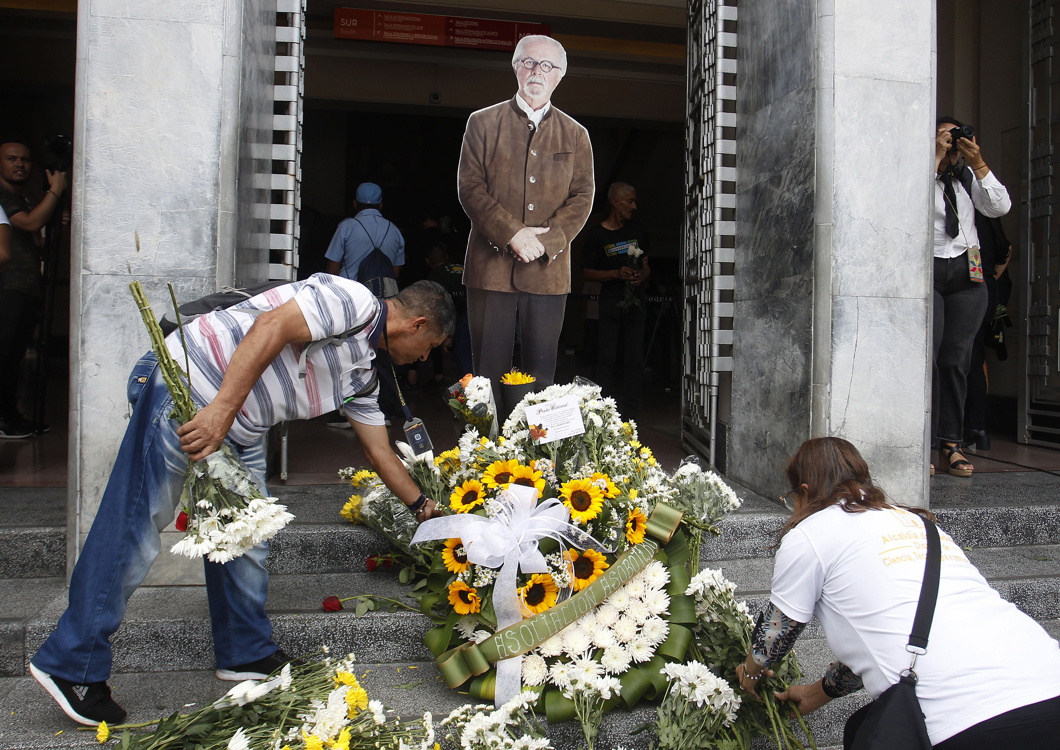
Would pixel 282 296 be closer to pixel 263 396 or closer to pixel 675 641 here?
pixel 263 396

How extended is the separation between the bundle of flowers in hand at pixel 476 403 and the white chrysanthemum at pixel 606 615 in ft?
3.21

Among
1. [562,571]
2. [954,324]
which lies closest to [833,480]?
[562,571]

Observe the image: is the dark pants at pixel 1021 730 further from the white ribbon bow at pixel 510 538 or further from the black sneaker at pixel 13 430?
the black sneaker at pixel 13 430

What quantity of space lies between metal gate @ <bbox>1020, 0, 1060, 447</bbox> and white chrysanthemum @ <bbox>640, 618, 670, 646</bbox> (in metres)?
4.93

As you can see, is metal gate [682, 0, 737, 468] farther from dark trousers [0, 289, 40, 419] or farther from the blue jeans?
dark trousers [0, 289, 40, 419]

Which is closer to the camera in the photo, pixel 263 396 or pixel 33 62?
pixel 263 396

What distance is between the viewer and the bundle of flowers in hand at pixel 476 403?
321cm

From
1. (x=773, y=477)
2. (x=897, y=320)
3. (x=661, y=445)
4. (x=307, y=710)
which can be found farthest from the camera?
(x=661, y=445)

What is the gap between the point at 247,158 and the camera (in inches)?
142

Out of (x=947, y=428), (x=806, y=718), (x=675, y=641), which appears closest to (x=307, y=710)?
(x=675, y=641)

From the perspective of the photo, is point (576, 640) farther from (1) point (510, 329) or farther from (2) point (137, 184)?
(2) point (137, 184)

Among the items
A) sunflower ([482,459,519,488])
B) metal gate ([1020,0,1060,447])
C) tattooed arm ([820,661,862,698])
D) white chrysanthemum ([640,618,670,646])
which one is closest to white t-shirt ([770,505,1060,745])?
tattooed arm ([820,661,862,698])

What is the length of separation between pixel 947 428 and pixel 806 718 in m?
3.11

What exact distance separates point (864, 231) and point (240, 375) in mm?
3180
